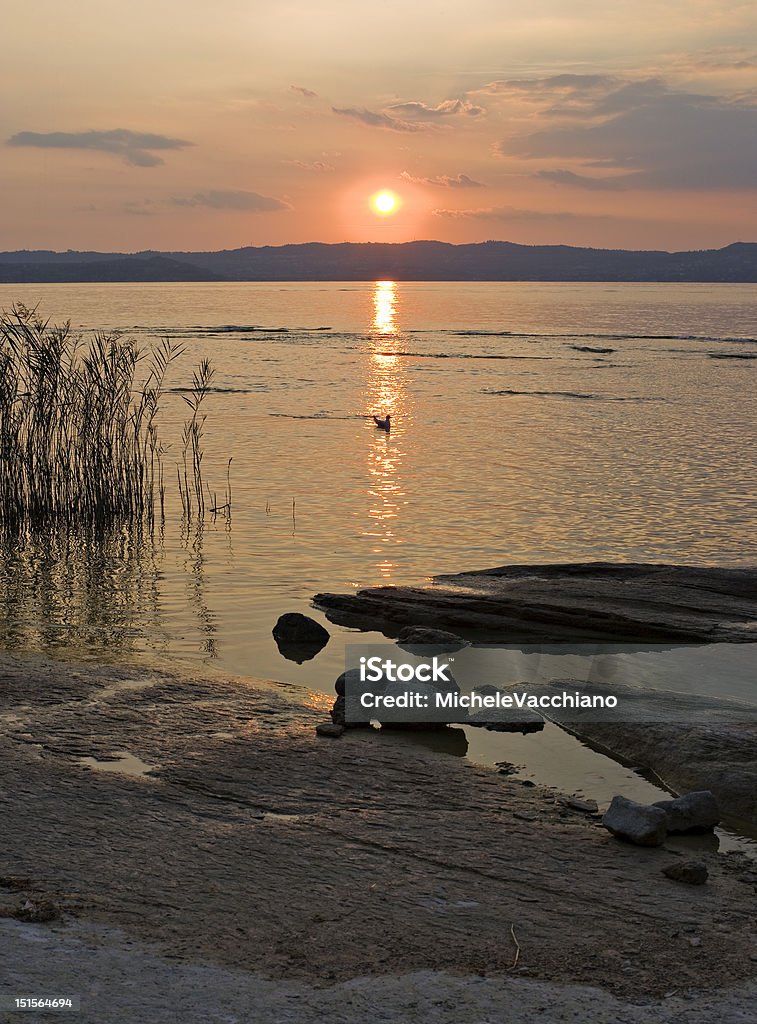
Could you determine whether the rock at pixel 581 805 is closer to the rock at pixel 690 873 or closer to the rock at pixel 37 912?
the rock at pixel 690 873

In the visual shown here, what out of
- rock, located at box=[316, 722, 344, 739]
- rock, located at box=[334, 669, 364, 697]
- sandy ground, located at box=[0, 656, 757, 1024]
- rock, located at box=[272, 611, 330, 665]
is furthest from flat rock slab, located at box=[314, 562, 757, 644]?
sandy ground, located at box=[0, 656, 757, 1024]

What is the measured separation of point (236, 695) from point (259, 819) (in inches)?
123

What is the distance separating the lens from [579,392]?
50.6 metres

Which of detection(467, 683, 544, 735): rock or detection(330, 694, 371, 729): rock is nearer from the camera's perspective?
detection(330, 694, 371, 729): rock

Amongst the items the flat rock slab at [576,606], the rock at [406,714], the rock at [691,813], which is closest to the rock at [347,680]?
the rock at [406,714]

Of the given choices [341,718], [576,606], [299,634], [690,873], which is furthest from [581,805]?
[576,606]

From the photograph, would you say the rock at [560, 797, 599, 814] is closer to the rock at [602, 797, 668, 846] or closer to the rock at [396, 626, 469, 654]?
the rock at [602, 797, 668, 846]

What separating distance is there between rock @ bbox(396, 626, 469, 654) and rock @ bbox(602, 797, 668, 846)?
5.19 meters

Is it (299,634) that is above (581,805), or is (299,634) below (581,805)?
above

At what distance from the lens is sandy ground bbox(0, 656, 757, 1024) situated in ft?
19.5

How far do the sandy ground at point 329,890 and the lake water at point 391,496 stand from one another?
9.92 ft

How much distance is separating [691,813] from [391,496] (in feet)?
55.6

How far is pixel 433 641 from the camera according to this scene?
13336 millimetres

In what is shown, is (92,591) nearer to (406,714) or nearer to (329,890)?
(406,714)
